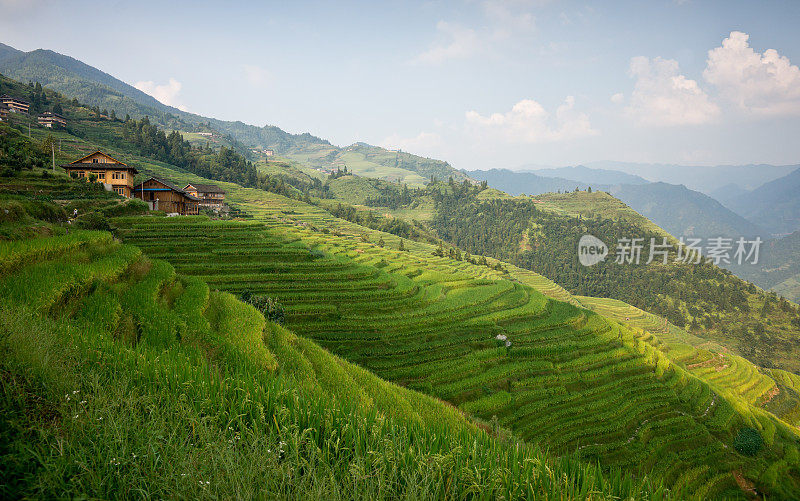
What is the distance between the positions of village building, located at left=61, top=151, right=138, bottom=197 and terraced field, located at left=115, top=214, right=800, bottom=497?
11.1 metres

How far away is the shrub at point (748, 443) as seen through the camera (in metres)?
24.1

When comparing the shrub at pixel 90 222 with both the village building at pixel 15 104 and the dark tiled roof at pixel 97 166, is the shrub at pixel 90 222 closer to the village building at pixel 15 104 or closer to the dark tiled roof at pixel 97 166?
the dark tiled roof at pixel 97 166

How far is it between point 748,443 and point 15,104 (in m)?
119

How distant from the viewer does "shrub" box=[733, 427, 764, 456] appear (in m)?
24.1

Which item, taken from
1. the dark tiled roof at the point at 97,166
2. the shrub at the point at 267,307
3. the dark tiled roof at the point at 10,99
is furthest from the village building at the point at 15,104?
the shrub at the point at 267,307

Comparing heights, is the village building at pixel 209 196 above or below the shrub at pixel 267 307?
above

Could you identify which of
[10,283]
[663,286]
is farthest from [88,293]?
[663,286]

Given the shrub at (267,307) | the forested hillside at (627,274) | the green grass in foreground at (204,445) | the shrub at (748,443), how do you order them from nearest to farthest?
the green grass in foreground at (204,445) → the shrub at (267,307) → the shrub at (748,443) → the forested hillside at (627,274)

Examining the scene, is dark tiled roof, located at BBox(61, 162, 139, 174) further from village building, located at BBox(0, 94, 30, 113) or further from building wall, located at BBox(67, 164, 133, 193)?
village building, located at BBox(0, 94, 30, 113)

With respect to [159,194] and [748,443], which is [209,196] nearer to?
[159,194]

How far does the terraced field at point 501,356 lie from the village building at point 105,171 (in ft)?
36.4

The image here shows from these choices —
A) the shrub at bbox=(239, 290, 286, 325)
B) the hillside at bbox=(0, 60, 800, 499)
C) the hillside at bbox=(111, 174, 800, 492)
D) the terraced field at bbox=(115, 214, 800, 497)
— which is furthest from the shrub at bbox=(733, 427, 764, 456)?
the shrub at bbox=(239, 290, 286, 325)

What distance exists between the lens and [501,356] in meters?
23.0

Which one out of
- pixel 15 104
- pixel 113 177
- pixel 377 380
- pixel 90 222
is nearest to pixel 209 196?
pixel 113 177
